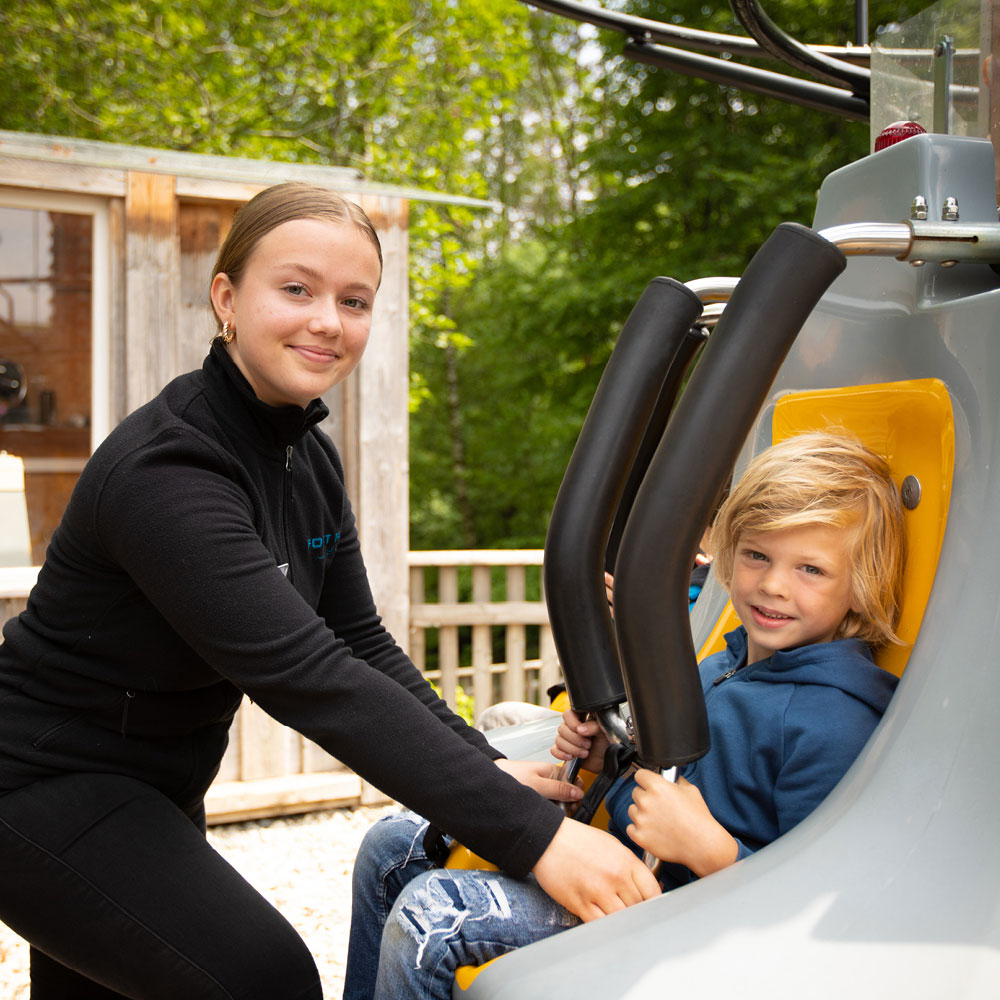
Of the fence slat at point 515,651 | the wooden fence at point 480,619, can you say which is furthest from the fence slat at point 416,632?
the fence slat at point 515,651

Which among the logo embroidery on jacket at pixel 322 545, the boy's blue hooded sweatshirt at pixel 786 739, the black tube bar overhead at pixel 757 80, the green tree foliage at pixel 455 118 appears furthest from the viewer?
the green tree foliage at pixel 455 118

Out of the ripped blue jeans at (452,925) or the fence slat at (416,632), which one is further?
the fence slat at (416,632)

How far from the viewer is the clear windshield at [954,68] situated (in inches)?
54.1

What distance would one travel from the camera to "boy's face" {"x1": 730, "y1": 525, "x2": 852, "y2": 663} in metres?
1.28

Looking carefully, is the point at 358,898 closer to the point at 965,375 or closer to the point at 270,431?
the point at 270,431

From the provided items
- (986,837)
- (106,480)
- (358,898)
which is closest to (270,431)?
(106,480)

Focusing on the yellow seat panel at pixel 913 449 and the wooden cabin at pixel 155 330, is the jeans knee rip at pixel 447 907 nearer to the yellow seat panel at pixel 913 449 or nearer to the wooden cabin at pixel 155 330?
the yellow seat panel at pixel 913 449

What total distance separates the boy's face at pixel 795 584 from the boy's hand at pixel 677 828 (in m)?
0.32

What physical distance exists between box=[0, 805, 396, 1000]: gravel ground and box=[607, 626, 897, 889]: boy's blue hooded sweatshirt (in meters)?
1.68

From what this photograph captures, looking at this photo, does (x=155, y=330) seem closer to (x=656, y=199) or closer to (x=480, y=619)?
(x=480, y=619)

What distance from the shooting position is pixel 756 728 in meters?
1.22

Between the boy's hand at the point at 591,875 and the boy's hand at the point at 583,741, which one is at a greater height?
the boy's hand at the point at 583,741

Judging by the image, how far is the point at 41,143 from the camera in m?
3.30

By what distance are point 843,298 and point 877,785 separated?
694mm
